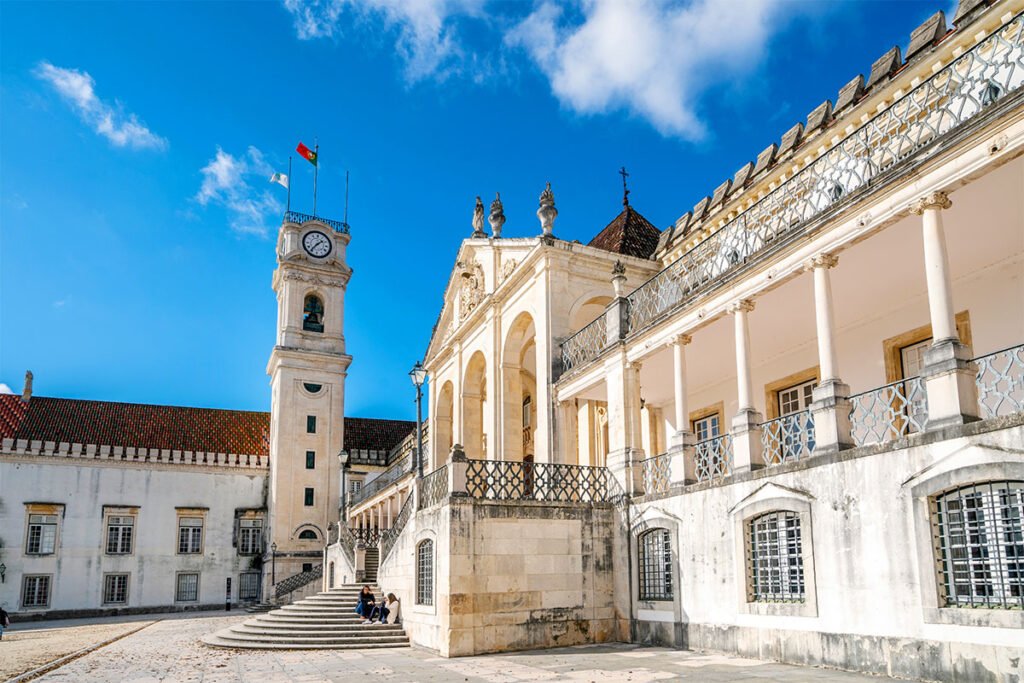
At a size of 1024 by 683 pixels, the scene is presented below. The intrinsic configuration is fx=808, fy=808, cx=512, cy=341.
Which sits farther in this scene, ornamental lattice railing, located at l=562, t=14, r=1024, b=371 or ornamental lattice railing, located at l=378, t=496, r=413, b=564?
ornamental lattice railing, located at l=378, t=496, r=413, b=564

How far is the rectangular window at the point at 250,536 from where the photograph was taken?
38.4m

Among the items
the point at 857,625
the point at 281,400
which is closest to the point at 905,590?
the point at 857,625

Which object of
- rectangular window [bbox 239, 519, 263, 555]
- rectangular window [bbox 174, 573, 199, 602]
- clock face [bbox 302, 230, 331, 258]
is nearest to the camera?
rectangular window [bbox 174, 573, 199, 602]

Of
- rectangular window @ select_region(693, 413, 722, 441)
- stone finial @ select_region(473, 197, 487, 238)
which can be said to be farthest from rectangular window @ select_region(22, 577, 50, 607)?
rectangular window @ select_region(693, 413, 722, 441)

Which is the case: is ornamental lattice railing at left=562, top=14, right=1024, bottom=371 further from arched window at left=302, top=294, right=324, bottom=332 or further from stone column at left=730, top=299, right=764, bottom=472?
arched window at left=302, top=294, right=324, bottom=332

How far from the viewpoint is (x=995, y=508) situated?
801 centimetres

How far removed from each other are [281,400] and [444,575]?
2796 centimetres

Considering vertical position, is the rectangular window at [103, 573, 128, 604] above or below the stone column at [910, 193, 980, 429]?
below

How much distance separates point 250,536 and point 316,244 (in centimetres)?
1507

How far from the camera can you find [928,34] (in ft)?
43.5

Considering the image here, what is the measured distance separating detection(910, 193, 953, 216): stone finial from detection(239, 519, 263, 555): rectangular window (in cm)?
3554

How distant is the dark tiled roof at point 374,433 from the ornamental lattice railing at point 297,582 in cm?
881

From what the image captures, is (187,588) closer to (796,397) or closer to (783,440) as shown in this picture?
(796,397)

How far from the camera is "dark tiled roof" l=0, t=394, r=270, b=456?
37219 millimetres
